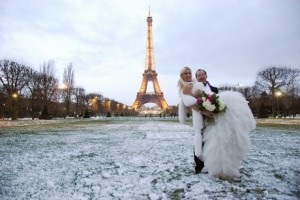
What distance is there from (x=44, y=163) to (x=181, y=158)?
11.0ft

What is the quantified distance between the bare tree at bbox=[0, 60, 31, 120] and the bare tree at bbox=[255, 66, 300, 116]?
1609 inches

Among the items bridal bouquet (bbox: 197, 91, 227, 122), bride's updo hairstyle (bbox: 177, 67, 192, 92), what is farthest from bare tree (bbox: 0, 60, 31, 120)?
bridal bouquet (bbox: 197, 91, 227, 122)

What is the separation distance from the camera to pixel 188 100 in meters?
5.88

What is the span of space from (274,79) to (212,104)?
55.7m

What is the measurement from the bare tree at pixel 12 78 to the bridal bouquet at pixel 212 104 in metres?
42.9

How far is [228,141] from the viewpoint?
208 inches

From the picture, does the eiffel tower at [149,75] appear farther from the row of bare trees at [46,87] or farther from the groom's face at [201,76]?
the groom's face at [201,76]

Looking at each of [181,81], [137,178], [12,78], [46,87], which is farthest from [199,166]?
[46,87]

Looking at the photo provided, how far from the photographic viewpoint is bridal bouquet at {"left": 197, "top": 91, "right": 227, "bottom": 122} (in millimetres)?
5371

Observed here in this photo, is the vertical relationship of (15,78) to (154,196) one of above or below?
above

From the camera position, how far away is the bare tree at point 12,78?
44562 millimetres

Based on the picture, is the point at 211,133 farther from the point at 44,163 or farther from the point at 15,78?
the point at 15,78

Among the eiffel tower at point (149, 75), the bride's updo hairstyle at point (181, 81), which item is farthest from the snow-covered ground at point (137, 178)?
the eiffel tower at point (149, 75)

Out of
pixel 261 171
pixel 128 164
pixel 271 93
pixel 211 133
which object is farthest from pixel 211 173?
pixel 271 93
